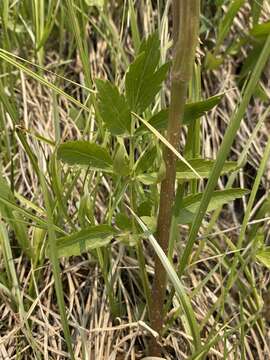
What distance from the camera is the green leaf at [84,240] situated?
0.93m

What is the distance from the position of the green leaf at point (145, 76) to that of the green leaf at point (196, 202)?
0.56 feet

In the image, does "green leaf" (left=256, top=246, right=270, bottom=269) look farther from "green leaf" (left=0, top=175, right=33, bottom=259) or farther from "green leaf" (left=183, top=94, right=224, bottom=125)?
"green leaf" (left=0, top=175, right=33, bottom=259)

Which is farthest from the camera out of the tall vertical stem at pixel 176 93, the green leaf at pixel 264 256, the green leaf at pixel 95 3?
the green leaf at pixel 95 3

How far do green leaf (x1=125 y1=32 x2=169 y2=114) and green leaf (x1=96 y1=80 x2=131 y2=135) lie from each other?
19 millimetres

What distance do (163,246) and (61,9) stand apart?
0.64m

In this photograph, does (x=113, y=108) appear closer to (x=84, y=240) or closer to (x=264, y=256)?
(x=84, y=240)

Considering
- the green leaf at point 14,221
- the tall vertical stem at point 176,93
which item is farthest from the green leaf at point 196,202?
the green leaf at point 14,221

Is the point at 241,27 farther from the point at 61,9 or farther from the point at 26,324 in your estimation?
the point at 26,324

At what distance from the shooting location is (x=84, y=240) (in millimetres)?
942

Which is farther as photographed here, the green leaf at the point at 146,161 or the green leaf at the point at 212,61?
the green leaf at the point at 212,61

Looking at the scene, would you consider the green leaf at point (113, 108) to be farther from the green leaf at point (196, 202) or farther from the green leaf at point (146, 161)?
the green leaf at point (196, 202)

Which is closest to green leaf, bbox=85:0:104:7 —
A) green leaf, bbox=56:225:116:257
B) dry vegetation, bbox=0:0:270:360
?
dry vegetation, bbox=0:0:270:360

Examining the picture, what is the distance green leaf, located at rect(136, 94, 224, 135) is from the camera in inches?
34.2

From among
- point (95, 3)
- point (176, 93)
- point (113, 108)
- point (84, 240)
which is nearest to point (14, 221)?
point (84, 240)
